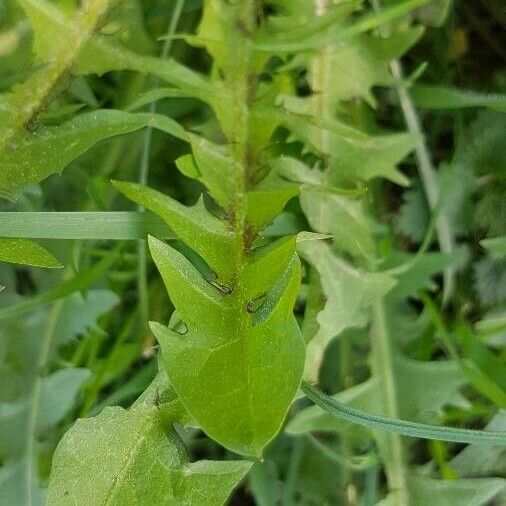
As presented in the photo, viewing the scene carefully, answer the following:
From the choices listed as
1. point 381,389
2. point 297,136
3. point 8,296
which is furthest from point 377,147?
point 8,296

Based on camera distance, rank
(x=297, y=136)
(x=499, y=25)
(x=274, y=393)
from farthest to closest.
→ (x=499, y=25), (x=297, y=136), (x=274, y=393)

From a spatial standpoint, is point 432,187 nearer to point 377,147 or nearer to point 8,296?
point 377,147

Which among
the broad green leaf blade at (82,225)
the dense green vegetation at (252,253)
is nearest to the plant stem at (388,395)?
the dense green vegetation at (252,253)

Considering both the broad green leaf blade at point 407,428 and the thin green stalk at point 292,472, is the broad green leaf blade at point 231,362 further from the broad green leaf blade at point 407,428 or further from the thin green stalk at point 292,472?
the thin green stalk at point 292,472

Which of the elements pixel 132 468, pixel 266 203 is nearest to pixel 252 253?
pixel 266 203

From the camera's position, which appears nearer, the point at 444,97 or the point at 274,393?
the point at 274,393

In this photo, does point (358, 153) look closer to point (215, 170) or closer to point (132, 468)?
point (215, 170)
